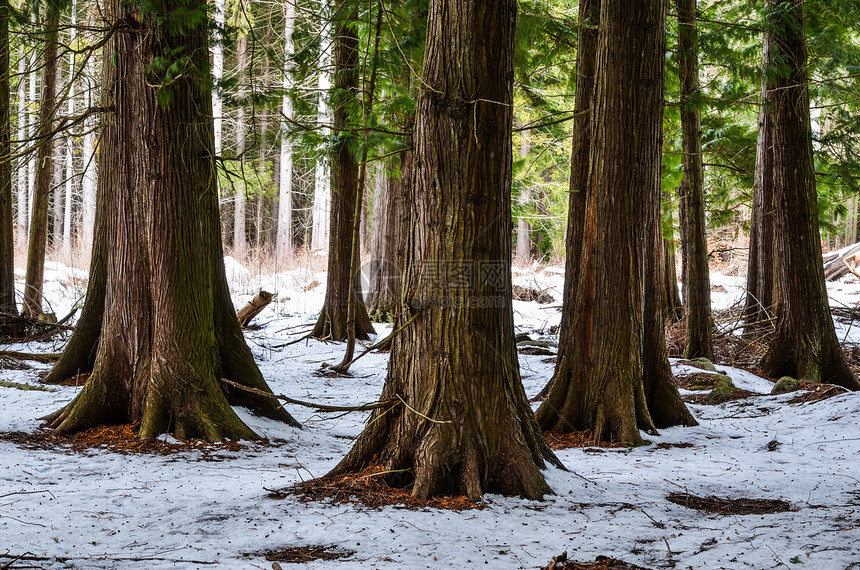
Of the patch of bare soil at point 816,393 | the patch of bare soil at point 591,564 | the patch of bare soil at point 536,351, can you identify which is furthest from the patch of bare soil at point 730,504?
the patch of bare soil at point 536,351

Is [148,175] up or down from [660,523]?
up

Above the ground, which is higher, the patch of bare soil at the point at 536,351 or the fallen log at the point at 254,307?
the fallen log at the point at 254,307

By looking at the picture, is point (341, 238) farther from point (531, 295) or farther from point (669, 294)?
point (531, 295)

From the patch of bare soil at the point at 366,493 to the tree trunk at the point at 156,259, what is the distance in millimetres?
1779

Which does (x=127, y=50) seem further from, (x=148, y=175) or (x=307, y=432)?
(x=307, y=432)

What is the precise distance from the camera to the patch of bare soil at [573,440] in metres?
6.30

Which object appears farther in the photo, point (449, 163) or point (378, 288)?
point (378, 288)

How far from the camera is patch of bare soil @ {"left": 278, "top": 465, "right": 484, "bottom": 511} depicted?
388cm

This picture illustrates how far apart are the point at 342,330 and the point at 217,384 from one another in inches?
239

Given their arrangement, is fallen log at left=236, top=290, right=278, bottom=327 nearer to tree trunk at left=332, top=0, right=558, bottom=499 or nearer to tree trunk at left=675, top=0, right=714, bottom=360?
tree trunk at left=675, top=0, right=714, bottom=360

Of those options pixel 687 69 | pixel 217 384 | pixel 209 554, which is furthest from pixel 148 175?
pixel 687 69

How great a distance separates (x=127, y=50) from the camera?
5.76m

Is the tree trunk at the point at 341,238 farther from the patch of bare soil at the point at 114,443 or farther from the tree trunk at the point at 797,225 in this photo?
the tree trunk at the point at 797,225

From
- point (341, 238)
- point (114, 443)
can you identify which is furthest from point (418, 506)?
point (341, 238)
